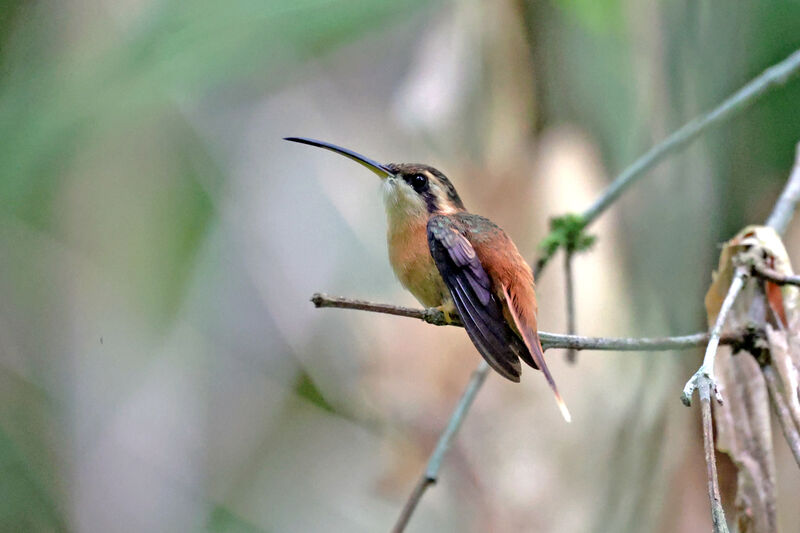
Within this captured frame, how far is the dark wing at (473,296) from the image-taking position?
1365mm

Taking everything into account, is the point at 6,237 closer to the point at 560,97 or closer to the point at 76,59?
the point at 76,59

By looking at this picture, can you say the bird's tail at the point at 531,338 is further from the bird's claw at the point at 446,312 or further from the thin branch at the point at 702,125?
the thin branch at the point at 702,125

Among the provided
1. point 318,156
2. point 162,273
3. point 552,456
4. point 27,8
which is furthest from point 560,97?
point 27,8

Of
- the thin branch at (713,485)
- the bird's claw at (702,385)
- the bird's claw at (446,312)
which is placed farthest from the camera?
the bird's claw at (446,312)

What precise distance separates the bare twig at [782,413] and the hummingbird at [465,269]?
1.12 feet

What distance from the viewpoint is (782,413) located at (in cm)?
129

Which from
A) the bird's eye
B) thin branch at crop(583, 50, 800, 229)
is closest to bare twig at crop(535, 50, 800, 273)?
thin branch at crop(583, 50, 800, 229)

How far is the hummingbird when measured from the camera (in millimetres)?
1416

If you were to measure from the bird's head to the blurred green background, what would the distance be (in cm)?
69

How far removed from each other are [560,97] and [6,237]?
231 centimetres

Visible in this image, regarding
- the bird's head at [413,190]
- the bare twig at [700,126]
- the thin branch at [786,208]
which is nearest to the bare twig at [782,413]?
the thin branch at [786,208]

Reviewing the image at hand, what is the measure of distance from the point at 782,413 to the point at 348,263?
7.27 ft

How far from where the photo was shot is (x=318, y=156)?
11.6 feet

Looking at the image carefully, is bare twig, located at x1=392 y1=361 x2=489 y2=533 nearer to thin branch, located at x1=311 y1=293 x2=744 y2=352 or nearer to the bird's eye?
thin branch, located at x1=311 y1=293 x2=744 y2=352
